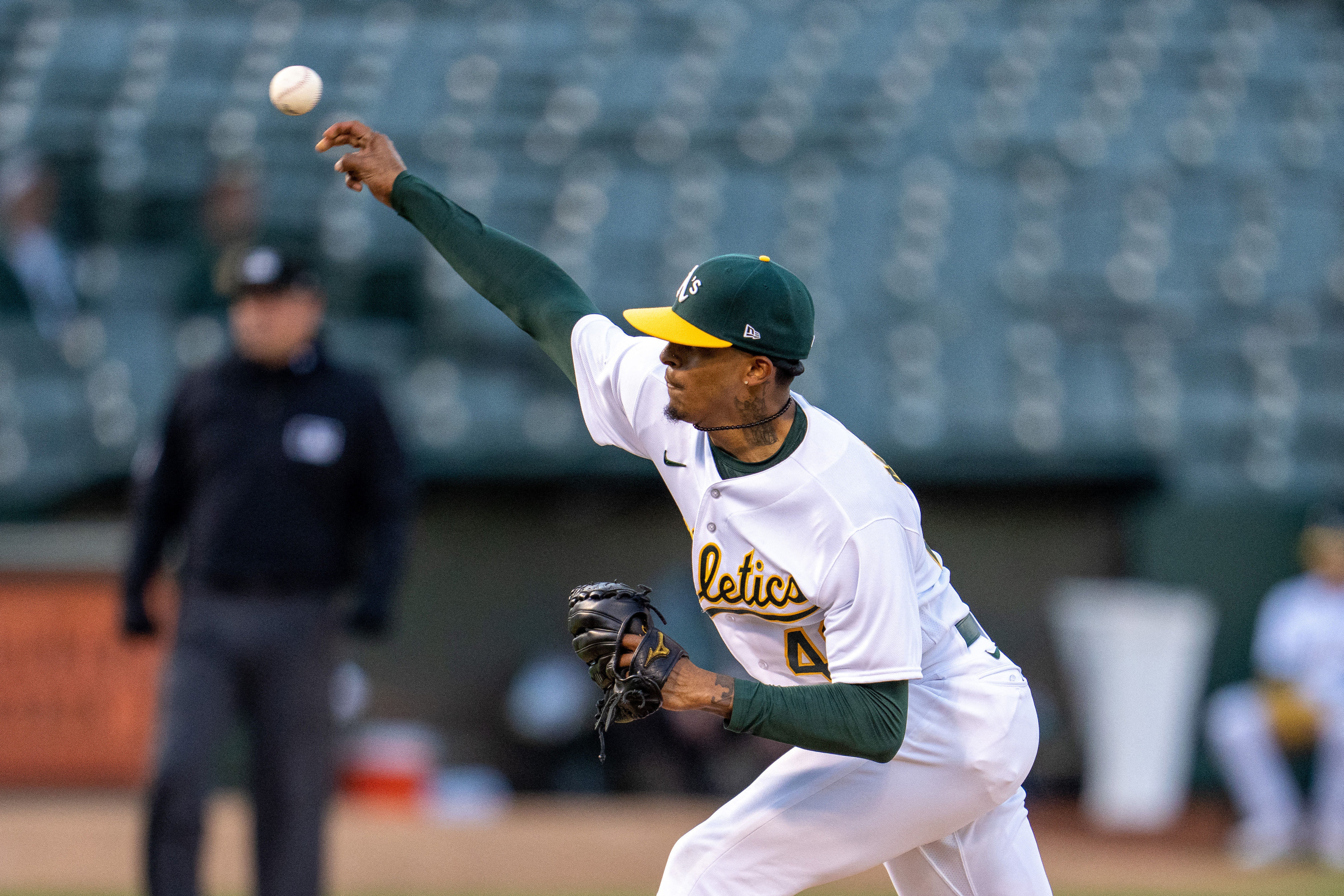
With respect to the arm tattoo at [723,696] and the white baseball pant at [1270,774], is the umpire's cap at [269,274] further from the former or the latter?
the white baseball pant at [1270,774]

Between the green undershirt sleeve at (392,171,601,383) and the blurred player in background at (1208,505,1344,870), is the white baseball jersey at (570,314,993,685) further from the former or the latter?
the blurred player in background at (1208,505,1344,870)

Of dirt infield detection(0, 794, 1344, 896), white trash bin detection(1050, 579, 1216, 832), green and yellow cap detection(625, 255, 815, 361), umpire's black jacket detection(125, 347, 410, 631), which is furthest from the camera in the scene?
white trash bin detection(1050, 579, 1216, 832)

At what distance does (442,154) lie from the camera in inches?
358

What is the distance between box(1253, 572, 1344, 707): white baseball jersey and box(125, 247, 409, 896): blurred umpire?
14.3 ft

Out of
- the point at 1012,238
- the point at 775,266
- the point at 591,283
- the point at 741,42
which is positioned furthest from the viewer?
the point at 741,42

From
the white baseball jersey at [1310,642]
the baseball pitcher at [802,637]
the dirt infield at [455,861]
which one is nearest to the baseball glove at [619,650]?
the baseball pitcher at [802,637]

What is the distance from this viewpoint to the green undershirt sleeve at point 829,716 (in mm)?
2494

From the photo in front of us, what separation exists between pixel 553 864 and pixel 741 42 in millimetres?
6261

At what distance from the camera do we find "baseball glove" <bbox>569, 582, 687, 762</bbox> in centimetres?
249

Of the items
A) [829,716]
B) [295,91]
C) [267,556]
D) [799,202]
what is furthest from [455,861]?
[799,202]

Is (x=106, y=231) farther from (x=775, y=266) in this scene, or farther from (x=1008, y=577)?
(x=775, y=266)

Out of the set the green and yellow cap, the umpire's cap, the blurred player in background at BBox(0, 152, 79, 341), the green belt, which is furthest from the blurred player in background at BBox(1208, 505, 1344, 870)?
the blurred player in background at BBox(0, 152, 79, 341)

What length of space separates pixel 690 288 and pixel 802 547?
0.48m

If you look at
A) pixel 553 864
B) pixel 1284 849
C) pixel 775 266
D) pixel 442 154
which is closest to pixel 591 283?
pixel 442 154
